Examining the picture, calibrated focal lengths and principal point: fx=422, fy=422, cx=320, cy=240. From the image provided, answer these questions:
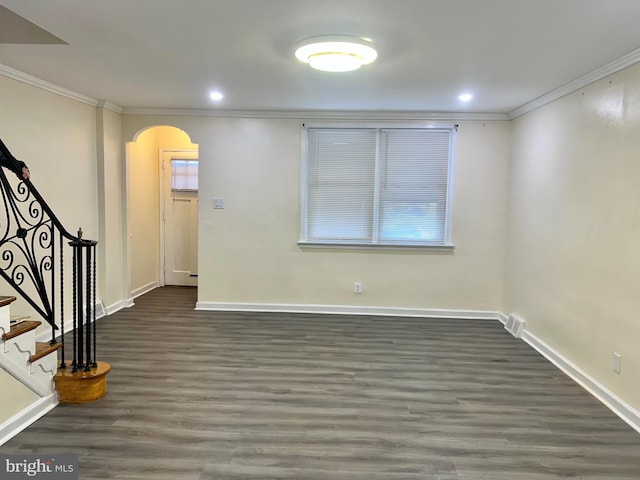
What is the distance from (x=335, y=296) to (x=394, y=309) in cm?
74

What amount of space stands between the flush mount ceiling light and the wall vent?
3144 mm

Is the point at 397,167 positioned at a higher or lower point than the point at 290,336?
higher

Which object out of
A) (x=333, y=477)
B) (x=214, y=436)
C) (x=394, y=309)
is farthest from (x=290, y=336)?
(x=333, y=477)

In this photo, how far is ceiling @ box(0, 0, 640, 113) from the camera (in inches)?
88.2

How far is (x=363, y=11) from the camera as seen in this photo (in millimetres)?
2264

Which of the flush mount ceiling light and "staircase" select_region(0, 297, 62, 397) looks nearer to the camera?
"staircase" select_region(0, 297, 62, 397)

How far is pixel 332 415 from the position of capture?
8.96 ft

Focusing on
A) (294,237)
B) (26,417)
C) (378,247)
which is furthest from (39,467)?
(378,247)

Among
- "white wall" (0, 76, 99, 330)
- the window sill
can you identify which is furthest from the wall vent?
"white wall" (0, 76, 99, 330)

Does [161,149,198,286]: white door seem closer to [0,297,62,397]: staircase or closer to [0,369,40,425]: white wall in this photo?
[0,297,62,397]: staircase

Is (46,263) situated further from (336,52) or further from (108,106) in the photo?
(108,106)

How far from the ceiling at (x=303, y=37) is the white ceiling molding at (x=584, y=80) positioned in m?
0.05

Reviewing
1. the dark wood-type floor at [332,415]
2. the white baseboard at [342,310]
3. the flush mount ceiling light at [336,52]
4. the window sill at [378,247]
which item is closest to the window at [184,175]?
the white baseboard at [342,310]

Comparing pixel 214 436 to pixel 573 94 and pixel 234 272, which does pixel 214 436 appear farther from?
pixel 573 94
